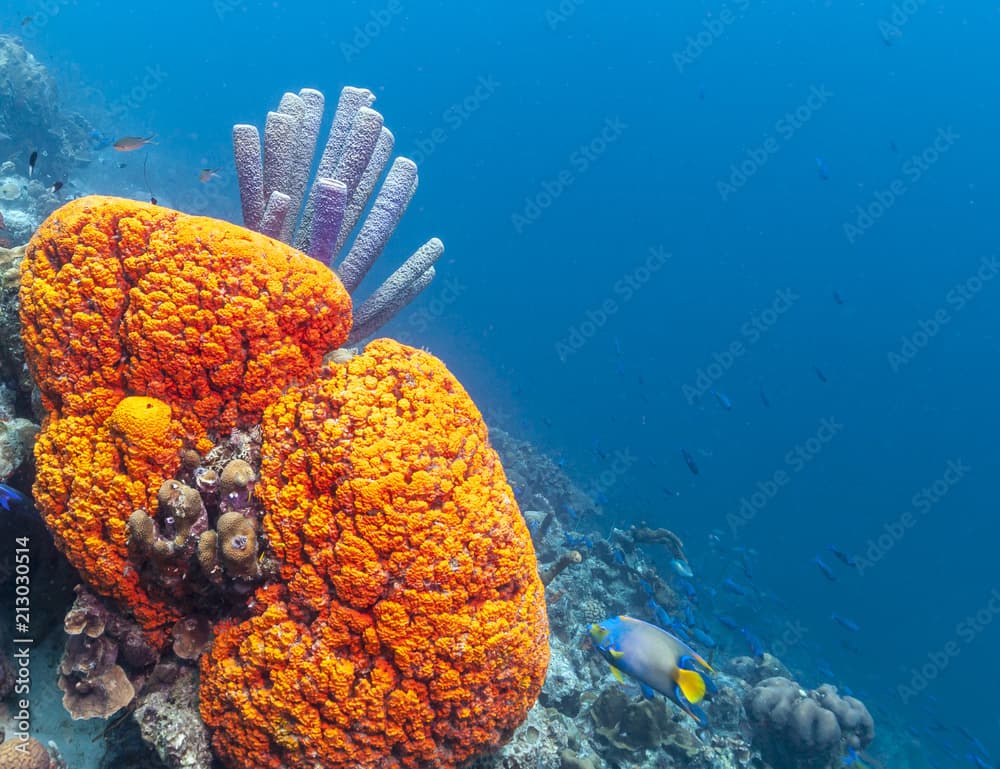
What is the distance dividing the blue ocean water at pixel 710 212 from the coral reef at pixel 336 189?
38.6 meters

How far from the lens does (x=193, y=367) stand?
255cm

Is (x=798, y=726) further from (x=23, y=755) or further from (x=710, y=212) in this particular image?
(x=710, y=212)

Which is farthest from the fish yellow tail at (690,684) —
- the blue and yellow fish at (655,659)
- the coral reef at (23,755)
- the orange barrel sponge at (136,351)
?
the coral reef at (23,755)

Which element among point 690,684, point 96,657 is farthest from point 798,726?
point 96,657

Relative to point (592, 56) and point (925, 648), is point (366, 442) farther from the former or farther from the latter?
point (592, 56)

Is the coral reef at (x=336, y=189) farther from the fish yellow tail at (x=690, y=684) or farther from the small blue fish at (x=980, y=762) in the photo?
the small blue fish at (x=980, y=762)

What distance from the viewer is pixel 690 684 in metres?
3.93

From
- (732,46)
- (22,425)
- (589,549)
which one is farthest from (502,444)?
(732,46)

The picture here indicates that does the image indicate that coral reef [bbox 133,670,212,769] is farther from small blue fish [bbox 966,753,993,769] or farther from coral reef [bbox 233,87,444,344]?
small blue fish [bbox 966,753,993,769]

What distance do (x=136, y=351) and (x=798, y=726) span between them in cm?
918

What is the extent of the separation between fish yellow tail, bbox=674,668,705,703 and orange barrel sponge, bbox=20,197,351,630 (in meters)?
3.31

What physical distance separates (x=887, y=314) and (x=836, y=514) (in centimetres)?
4030

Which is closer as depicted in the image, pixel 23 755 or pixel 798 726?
pixel 23 755

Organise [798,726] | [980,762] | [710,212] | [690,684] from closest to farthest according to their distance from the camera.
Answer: [690,684] → [798,726] → [980,762] → [710,212]
